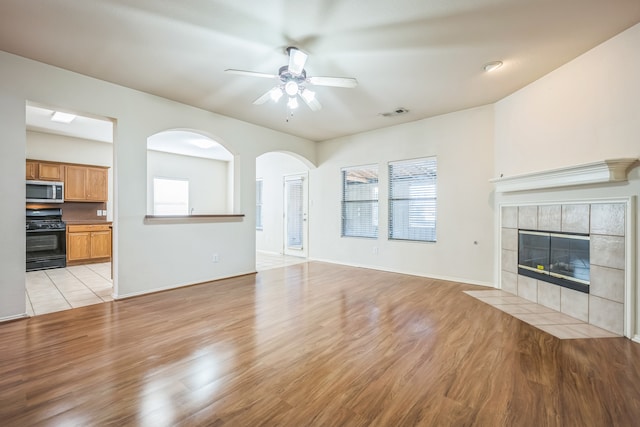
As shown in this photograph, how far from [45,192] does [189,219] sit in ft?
12.1

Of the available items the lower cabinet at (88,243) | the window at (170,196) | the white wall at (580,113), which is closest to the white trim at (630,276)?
the white wall at (580,113)

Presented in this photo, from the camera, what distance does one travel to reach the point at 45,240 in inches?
215

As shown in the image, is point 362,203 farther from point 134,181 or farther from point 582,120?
point 134,181

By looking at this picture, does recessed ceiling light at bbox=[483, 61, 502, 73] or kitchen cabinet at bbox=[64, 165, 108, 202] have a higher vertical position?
recessed ceiling light at bbox=[483, 61, 502, 73]

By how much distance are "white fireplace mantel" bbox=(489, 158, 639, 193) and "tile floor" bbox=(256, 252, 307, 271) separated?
14.1ft

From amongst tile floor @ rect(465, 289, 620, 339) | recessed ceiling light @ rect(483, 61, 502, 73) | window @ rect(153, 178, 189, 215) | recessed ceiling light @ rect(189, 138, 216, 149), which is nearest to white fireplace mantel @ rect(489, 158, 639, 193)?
recessed ceiling light @ rect(483, 61, 502, 73)

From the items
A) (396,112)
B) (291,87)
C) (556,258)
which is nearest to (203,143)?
(396,112)

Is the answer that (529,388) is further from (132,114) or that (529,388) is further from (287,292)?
(132,114)

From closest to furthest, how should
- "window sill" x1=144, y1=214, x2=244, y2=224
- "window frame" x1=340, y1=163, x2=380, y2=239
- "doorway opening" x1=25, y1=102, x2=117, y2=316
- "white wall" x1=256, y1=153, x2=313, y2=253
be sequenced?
"window sill" x1=144, y1=214, x2=244, y2=224
"doorway opening" x1=25, y1=102, x2=117, y2=316
"window frame" x1=340, y1=163, x2=380, y2=239
"white wall" x1=256, y1=153, x2=313, y2=253

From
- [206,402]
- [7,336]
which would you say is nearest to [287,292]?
[206,402]

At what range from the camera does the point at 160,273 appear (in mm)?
4078

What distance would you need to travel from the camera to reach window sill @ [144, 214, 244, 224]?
4008 mm

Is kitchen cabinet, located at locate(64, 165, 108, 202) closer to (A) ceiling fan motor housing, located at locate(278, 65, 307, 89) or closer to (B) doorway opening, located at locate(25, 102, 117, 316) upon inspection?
(B) doorway opening, located at locate(25, 102, 117, 316)

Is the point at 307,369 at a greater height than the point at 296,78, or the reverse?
the point at 296,78
